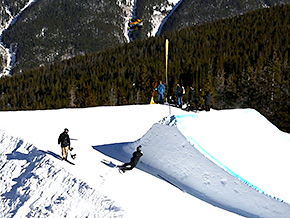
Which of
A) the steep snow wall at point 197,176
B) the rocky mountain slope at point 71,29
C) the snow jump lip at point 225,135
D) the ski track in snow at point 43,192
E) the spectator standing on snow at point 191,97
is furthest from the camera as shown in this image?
the rocky mountain slope at point 71,29

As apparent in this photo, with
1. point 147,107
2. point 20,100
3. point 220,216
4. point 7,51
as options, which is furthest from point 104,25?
point 220,216

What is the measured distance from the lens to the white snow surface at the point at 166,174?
348 inches

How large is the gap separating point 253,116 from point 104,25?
7120 inches

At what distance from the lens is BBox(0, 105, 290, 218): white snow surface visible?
8.84 metres

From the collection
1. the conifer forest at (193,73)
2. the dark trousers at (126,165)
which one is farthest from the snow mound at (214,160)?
the conifer forest at (193,73)

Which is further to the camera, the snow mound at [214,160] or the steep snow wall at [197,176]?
the snow mound at [214,160]

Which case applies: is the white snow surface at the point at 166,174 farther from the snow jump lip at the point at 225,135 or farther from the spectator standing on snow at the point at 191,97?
the spectator standing on snow at the point at 191,97

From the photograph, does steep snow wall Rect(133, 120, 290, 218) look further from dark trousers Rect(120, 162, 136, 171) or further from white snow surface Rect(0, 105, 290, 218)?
dark trousers Rect(120, 162, 136, 171)

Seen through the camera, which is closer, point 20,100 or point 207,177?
point 207,177

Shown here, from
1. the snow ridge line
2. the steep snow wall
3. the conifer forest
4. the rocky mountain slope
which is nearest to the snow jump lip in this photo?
the snow ridge line

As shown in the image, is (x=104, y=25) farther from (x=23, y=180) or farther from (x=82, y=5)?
(x=23, y=180)

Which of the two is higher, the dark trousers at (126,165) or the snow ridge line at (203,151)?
the snow ridge line at (203,151)

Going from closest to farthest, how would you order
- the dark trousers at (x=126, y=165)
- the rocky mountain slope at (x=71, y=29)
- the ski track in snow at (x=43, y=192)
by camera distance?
the ski track in snow at (x=43, y=192) → the dark trousers at (x=126, y=165) → the rocky mountain slope at (x=71, y=29)

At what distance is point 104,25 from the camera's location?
18438 centimetres
